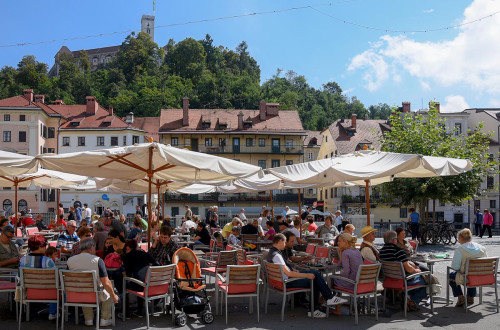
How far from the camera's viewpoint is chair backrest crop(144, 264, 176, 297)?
8.02m

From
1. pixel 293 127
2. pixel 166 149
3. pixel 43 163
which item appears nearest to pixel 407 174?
pixel 166 149

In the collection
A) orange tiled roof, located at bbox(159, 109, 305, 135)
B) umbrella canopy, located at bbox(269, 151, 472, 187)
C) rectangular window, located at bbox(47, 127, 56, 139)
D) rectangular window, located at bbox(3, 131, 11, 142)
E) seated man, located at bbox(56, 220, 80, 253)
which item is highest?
orange tiled roof, located at bbox(159, 109, 305, 135)

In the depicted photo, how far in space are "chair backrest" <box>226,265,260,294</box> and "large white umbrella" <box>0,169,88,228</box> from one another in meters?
8.79

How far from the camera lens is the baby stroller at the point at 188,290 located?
8.34 metres

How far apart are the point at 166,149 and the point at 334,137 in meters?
55.8

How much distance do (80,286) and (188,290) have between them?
1.70m

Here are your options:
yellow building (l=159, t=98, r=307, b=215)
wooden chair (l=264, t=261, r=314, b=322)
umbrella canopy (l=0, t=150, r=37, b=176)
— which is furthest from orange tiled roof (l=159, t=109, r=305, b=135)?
wooden chair (l=264, t=261, r=314, b=322)

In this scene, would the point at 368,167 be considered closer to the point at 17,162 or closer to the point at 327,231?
the point at 327,231

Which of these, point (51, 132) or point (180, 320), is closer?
point (180, 320)

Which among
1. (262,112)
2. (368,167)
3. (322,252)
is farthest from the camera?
(262,112)

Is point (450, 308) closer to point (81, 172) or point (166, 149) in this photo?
point (166, 149)

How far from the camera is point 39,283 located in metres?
7.88

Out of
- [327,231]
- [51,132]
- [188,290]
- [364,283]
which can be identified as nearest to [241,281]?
[188,290]

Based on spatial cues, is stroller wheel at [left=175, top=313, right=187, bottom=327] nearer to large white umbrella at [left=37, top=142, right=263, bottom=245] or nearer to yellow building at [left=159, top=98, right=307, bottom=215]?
large white umbrella at [left=37, top=142, right=263, bottom=245]
